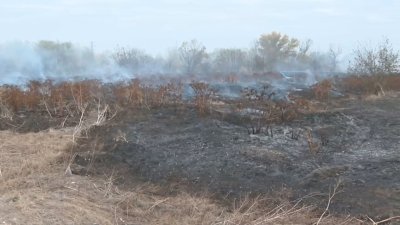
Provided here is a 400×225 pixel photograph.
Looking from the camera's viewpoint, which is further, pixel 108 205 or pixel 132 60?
pixel 132 60

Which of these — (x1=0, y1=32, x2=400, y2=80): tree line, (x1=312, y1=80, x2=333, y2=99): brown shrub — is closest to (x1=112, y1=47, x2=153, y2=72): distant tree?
(x1=0, y1=32, x2=400, y2=80): tree line

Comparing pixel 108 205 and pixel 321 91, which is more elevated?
pixel 321 91

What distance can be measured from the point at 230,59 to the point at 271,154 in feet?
133

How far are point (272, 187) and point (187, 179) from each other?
4.15 ft

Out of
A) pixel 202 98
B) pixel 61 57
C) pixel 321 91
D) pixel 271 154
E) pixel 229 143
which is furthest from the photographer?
pixel 61 57

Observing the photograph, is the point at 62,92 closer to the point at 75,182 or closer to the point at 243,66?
the point at 75,182

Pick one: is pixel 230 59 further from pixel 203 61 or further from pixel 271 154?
pixel 271 154

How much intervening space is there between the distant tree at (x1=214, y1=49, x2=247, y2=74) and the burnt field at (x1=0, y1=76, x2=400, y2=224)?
31.4 metres

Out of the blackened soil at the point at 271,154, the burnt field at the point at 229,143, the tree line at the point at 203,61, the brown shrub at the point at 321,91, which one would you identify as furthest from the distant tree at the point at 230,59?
the blackened soil at the point at 271,154

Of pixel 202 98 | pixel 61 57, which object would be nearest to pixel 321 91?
pixel 202 98

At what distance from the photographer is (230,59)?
158ft

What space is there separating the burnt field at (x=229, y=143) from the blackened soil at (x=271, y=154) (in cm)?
2

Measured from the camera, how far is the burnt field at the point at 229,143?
6512mm

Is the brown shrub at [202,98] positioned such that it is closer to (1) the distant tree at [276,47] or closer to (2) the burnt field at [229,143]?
(2) the burnt field at [229,143]
